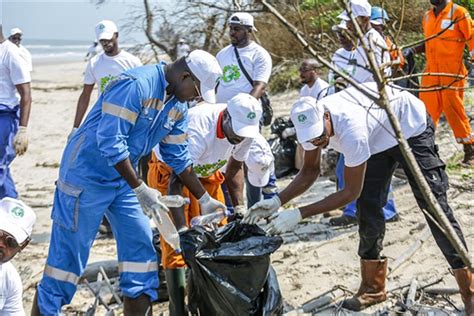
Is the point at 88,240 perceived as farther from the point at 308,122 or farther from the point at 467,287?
the point at 467,287

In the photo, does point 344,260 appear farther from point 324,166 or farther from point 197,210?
point 324,166

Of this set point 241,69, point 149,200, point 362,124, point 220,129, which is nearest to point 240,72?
point 241,69

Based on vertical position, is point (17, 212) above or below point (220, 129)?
Result: below

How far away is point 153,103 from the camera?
372 centimetres

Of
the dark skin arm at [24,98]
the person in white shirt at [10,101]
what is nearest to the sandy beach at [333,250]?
the person in white shirt at [10,101]

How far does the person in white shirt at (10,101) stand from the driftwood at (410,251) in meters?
3.40

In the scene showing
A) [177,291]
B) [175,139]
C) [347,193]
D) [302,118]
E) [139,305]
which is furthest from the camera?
[177,291]

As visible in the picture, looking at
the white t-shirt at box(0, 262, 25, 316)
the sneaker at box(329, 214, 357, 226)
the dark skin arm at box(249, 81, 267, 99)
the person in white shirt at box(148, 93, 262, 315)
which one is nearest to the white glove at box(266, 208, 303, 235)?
the person in white shirt at box(148, 93, 262, 315)

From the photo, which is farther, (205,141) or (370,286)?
(370,286)

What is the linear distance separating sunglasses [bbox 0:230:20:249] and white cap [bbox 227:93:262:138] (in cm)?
143

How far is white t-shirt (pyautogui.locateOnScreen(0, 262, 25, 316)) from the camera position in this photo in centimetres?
310

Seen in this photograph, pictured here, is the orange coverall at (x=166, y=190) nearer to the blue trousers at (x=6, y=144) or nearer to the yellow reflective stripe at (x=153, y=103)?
the yellow reflective stripe at (x=153, y=103)

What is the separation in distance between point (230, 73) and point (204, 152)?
2.10 metres

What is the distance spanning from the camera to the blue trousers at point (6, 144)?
6.04 m
